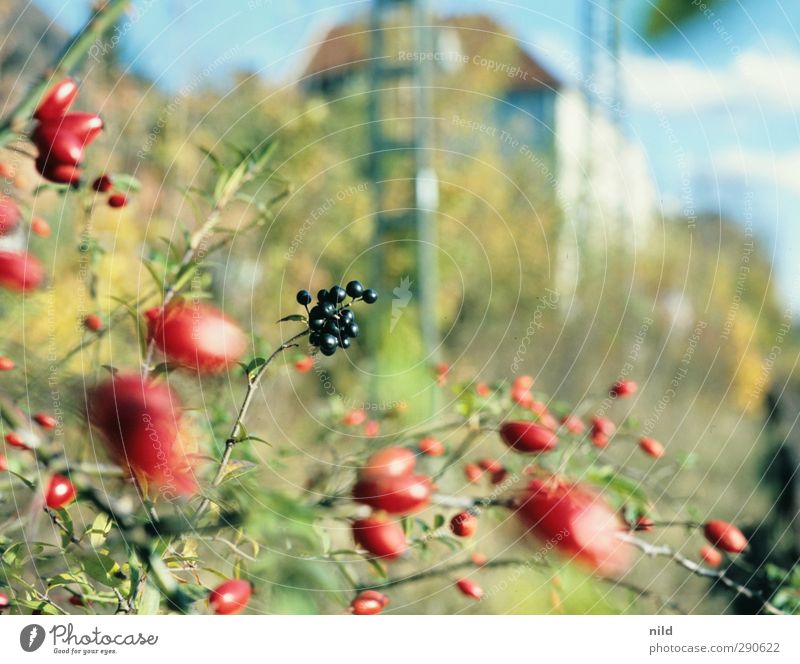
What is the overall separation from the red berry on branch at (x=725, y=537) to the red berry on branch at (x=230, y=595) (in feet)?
1.02

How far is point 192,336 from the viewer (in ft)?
1.54

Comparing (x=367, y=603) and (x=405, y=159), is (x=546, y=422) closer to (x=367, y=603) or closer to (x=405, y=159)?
(x=367, y=603)

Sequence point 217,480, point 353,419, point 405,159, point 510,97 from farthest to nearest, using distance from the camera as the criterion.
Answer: point 510,97, point 405,159, point 353,419, point 217,480

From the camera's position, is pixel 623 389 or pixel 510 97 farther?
pixel 510 97

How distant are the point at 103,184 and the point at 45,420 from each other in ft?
0.52

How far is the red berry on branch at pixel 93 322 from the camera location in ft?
1.76

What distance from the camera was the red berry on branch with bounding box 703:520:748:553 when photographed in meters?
0.54

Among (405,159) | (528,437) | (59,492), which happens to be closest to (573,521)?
(528,437)

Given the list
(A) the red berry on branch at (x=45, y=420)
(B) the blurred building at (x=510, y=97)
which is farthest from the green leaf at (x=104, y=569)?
(B) the blurred building at (x=510, y=97)

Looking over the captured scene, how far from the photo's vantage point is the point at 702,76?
74 cm
